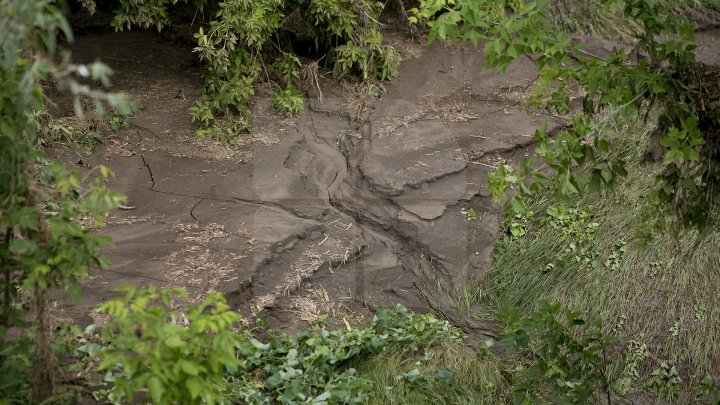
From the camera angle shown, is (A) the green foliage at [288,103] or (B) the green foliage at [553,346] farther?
(A) the green foliage at [288,103]

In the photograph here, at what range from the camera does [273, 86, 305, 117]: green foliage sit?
20.4 feet

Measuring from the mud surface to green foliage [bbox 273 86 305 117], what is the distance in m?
0.08

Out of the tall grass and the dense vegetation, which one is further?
the tall grass

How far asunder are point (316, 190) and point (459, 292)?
46.0 inches

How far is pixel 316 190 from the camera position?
5.61m

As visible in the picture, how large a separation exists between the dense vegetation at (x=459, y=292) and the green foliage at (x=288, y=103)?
0.06 ft

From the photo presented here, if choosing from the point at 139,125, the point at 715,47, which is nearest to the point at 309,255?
the point at 139,125

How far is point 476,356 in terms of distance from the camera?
480cm

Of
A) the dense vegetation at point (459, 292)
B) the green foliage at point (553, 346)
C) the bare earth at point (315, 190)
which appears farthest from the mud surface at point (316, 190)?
the green foliage at point (553, 346)

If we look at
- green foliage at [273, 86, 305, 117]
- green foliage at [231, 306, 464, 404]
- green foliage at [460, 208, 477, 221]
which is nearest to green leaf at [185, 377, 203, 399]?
green foliage at [231, 306, 464, 404]

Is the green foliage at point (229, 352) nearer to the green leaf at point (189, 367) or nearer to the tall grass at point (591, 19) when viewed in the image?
the green leaf at point (189, 367)

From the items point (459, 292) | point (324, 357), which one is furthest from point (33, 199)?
point (459, 292)

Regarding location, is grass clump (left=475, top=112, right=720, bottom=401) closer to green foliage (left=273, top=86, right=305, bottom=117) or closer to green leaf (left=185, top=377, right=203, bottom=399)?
green foliage (left=273, top=86, right=305, bottom=117)

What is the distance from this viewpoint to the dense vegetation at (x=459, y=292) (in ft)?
9.42
